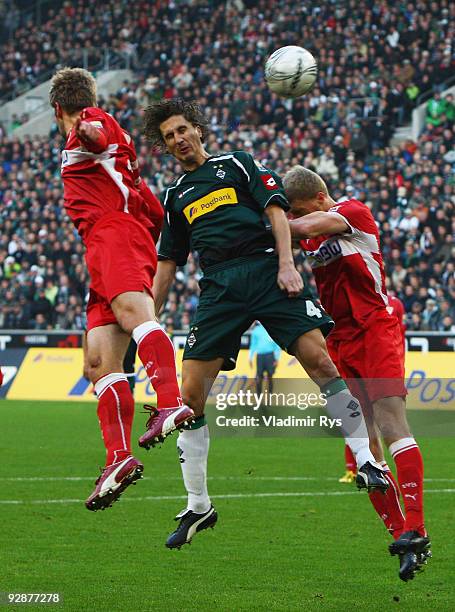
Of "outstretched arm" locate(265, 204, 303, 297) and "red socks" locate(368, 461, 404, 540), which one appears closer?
"outstretched arm" locate(265, 204, 303, 297)

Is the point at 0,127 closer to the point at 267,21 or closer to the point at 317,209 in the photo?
the point at 267,21

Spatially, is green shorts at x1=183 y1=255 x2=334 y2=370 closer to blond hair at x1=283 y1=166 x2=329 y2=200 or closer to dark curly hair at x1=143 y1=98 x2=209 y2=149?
blond hair at x1=283 y1=166 x2=329 y2=200

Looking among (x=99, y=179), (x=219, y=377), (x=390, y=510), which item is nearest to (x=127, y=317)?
(x=99, y=179)

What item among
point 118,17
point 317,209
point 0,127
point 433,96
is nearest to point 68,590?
point 317,209

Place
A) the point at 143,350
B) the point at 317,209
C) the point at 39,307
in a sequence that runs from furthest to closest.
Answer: the point at 39,307 < the point at 317,209 < the point at 143,350

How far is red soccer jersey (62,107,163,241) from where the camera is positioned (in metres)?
6.75

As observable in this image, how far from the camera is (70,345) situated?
25.3m

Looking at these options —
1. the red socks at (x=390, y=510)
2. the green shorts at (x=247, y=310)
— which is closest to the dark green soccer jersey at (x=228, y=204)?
the green shorts at (x=247, y=310)

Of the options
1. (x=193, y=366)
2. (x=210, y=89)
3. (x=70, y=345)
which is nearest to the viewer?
(x=193, y=366)

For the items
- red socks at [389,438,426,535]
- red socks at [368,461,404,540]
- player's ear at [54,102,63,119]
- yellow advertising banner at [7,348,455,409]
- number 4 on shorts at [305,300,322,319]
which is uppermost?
player's ear at [54,102,63,119]

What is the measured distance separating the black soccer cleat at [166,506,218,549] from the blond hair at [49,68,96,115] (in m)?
2.65

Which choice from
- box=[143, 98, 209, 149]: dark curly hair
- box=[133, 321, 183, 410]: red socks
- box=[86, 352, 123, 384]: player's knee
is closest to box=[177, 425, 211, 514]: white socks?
box=[86, 352, 123, 384]: player's knee

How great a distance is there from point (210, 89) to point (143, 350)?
28134 mm

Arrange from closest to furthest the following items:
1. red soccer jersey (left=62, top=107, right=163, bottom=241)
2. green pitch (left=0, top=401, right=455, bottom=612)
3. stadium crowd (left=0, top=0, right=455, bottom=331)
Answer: red soccer jersey (left=62, top=107, right=163, bottom=241) → green pitch (left=0, top=401, right=455, bottom=612) → stadium crowd (left=0, top=0, right=455, bottom=331)
